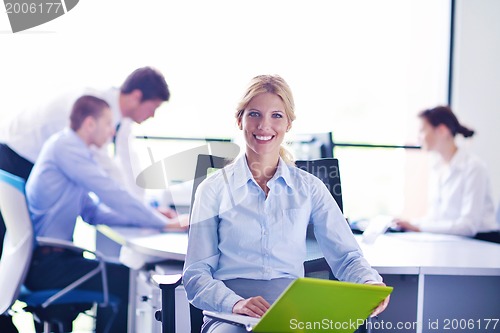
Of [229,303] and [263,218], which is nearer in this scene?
[229,303]

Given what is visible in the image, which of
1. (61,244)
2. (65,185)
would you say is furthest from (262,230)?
(65,185)

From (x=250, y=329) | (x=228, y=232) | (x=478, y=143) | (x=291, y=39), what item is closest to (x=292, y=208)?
(x=228, y=232)

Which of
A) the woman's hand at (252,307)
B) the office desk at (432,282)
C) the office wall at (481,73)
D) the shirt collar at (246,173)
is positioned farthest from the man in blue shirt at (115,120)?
the office wall at (481,73)

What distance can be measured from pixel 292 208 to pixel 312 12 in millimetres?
1540

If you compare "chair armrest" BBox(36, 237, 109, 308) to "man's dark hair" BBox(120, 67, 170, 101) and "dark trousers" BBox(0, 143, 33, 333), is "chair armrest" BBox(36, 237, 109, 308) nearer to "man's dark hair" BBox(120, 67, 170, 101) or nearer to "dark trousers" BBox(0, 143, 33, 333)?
"dark trousers" BBox(0, 143, 33, 333)

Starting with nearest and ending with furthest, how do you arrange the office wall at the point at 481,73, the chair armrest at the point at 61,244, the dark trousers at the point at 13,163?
1. the chair armrest at the point at 61,244
2. the dark trousers at the point at 13,163
3. the office wall at the point at 481,73

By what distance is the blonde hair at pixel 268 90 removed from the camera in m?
1.52

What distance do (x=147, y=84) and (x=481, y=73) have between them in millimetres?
1995

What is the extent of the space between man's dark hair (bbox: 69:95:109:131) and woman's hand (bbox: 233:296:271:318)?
148 cm

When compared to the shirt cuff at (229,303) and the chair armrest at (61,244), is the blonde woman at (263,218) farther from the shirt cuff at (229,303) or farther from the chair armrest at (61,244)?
the chair armrest at (61,244)

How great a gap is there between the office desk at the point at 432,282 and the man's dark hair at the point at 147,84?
861 millimetres

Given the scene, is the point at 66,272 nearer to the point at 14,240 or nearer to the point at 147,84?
the point at 14,240

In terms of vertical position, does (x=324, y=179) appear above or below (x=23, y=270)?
above

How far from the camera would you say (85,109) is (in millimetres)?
2529
